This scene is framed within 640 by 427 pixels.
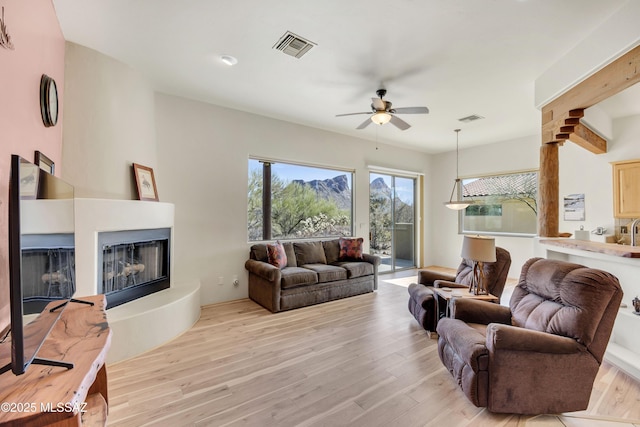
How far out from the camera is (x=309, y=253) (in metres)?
4.78

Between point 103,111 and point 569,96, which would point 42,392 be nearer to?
point 103,111

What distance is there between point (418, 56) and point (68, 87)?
345 centimetres

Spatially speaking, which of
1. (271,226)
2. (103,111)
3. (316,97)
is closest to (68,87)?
(103,111)

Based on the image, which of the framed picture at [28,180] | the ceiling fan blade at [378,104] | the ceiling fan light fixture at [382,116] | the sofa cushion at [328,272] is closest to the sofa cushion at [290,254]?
the sofa cushion at [328,272]

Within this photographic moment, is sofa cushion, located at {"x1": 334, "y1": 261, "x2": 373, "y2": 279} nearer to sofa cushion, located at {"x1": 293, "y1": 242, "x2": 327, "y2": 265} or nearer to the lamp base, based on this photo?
sofa cushion, located at {"x1": 293, "y1": 242, "x2": 327, "y2": 265}

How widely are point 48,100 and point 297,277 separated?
10.0 feet

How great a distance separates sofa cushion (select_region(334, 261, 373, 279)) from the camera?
4578mm

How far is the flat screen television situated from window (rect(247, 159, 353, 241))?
10.4 feet

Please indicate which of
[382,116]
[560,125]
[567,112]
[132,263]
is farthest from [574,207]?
[132,263]

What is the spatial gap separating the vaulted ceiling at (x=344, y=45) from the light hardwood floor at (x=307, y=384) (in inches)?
118

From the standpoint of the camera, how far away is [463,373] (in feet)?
6.70

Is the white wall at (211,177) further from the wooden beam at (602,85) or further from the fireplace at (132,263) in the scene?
the wooden beam at (602,85)

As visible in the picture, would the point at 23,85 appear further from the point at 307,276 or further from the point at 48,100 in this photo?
the point at 307,276

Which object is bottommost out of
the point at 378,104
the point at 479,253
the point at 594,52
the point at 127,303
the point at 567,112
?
the point at 127,303
